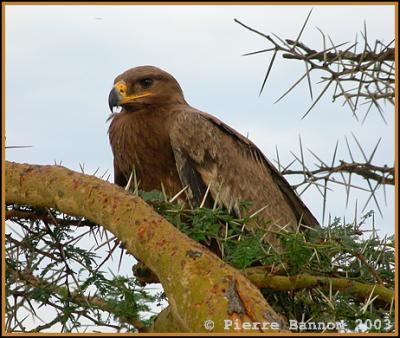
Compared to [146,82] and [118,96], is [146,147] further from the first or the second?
[146,82]

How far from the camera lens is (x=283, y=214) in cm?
658

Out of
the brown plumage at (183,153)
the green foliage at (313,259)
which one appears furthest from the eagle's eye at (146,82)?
the green foliage at (313,259)

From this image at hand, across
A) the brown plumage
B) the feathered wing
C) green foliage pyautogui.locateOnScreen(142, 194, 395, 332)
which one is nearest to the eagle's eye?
the brown plumage

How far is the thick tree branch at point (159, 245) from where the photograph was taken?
2541 millimetres

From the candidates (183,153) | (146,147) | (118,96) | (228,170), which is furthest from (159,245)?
(118,96)

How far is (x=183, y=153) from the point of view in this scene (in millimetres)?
6105

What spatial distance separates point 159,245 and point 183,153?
3.25 metres

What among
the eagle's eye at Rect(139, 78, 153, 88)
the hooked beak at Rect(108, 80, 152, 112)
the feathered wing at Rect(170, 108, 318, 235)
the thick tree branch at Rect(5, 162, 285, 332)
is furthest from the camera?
the eagle's eye at Rect(139, 78, 153, 88)

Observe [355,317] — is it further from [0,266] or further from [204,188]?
[204,188]

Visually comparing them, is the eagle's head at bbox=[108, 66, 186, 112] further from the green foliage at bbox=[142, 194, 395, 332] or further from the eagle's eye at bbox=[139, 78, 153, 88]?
the green foliage at bbox=[142, 194, 395, 332]

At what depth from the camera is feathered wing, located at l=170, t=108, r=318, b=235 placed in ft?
19.9

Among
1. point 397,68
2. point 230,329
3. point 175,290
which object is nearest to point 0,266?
point 175,290

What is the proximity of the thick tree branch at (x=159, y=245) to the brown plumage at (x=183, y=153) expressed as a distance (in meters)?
2.30

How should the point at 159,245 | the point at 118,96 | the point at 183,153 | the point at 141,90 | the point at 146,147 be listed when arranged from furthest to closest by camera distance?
the point at 141,90, the point at 118,96, the point at 146,147, the point at 183,153, the point at 159,245
